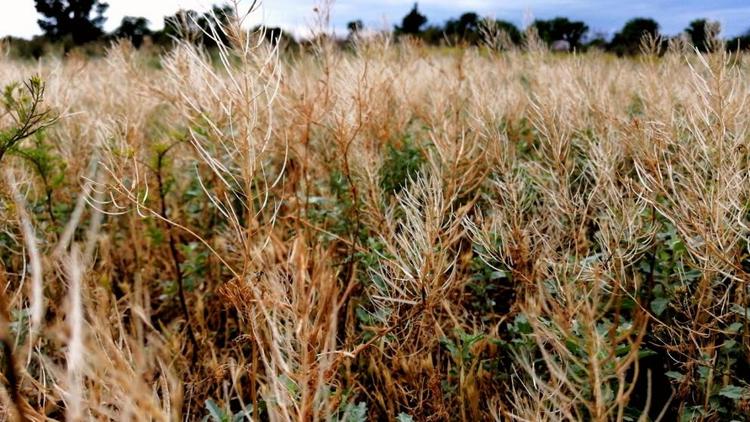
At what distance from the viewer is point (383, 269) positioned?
194cm

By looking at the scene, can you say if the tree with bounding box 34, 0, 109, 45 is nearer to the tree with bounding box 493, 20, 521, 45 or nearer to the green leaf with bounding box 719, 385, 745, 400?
the tree with bounding box 493, 20, 521, 45

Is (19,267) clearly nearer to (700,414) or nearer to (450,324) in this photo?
(450,324)

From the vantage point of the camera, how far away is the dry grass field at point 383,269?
1.03 m

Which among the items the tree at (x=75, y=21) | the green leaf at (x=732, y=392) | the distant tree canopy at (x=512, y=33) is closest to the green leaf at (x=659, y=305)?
the green leaf at (x=732, y=392)

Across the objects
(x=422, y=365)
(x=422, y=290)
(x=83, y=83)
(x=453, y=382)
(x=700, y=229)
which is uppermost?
(x=83, y=83)

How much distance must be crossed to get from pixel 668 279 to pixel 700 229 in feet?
1.98

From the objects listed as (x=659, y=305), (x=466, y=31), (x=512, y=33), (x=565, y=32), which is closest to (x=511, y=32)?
(x=512, y=33)

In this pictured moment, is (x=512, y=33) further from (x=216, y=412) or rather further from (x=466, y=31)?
(x=216, y=412)

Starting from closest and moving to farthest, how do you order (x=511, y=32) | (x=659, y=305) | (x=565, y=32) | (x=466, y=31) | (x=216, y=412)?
(x=216, y=412)
(x=659, y=305)
(x=466, y=31)
(x=511, y=32)
(x=565, y=32)

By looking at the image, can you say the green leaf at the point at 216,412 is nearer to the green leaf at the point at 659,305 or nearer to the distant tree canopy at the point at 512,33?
the green leaf at the point at 659,305

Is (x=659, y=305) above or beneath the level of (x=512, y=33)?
beneath

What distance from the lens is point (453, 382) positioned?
5.97 feet

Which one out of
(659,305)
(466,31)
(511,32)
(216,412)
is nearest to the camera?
(216,412)

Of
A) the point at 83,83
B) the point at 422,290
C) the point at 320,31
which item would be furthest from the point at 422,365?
the point at 83,83
